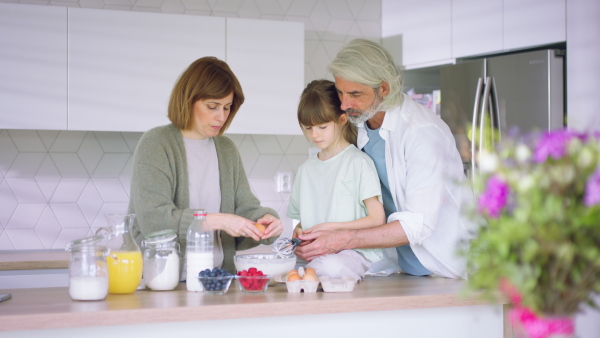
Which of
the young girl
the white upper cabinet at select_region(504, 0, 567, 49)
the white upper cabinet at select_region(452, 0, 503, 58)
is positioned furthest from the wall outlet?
the young girl

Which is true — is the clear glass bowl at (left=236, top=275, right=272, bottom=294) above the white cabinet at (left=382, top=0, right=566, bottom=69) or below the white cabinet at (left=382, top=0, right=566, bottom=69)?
below

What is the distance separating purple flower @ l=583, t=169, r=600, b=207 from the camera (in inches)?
39.3

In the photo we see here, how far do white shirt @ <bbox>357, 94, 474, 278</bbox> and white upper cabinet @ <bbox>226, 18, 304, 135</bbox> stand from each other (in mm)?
1418

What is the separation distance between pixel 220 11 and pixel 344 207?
6.69 feet

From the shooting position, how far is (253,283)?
2.01 meters

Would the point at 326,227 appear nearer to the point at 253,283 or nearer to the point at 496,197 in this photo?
the point at 253,283

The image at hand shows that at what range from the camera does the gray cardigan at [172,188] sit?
2.25m

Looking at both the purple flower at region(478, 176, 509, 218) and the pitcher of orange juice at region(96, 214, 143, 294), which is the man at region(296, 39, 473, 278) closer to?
the pitcher of orange juice at region(96, 214, 143, 294)

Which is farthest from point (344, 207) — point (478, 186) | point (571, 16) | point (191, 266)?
point (571, 16)

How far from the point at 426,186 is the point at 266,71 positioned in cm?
172

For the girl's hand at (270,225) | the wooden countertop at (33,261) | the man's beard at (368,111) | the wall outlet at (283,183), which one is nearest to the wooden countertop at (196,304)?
the girl's hand at (270,225)

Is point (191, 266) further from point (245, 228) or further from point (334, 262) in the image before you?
point (334, 262)

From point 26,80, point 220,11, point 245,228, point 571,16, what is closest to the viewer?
point 245,228

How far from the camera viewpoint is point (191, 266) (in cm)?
211
